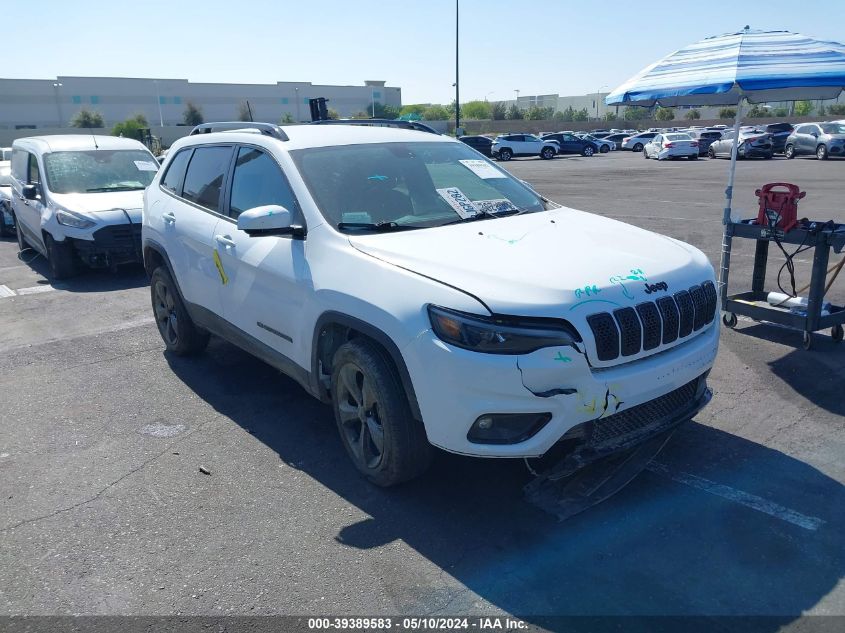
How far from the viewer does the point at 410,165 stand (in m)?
4.70

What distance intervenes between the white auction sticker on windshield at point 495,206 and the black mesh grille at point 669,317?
138 cm

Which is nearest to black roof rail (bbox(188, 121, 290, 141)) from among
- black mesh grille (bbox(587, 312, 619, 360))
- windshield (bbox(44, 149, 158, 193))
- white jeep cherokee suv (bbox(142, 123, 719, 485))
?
white jeep cherokee suv (bbox(142, 123, 719, 485))

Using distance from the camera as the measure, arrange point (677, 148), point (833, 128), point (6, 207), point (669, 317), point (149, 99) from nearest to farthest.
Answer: point (669, 317), point (6, 207), point (833, 128), point (677, 148), point (149, 99)

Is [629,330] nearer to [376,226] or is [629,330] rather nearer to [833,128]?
[376,226]

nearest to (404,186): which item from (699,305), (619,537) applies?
(699,305)

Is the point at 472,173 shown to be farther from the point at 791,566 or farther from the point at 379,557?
the point at 791,566

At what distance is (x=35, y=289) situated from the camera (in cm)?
929

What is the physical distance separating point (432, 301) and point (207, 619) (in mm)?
1659

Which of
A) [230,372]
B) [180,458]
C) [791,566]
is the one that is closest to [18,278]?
[230,372]

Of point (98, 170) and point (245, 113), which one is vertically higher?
point (245, 113)


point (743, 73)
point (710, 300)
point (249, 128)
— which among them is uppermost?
point (743, 73)

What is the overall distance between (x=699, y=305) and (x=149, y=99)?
315ft

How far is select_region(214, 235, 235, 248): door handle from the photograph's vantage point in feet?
15.6

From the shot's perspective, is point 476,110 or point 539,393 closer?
point 539,393
